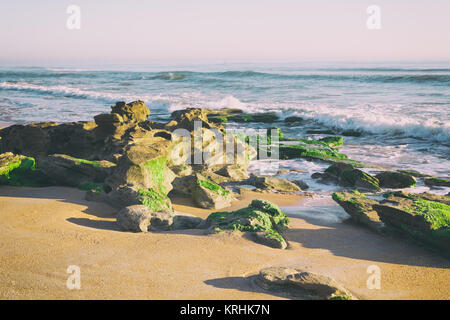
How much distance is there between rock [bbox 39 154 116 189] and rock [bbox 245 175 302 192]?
244cm

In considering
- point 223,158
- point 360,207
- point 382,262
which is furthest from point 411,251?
point 223,158

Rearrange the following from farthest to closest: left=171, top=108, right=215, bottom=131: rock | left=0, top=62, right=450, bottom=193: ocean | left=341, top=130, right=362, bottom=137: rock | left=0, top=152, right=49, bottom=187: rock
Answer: left=341, top=130, right=362, bottom=137: rock
left=0, top=62, right=450, bottom=193: ocean
left=171, top=108, right=215, bottom=131: rock
left=0, top=152, right=49, bottom=187: rock

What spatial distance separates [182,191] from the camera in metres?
5.84

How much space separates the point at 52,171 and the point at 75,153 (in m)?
1.78

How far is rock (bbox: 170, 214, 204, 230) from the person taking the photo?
4.40 meters

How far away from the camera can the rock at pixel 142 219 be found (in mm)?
4176

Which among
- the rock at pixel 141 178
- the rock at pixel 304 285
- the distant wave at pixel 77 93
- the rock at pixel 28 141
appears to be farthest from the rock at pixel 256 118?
the rock at pixel 304 285

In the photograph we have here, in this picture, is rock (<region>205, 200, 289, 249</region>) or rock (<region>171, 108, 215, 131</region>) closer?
rock (<region>205, 200, 289, 249</region>)

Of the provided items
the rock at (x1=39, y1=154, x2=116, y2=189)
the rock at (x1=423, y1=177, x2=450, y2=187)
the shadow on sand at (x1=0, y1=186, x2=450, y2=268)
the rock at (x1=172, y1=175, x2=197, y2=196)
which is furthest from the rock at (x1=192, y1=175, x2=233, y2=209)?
the rock at (x1=423, y1=177, x2=450, y2=187)

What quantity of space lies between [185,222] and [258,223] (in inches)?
32.4

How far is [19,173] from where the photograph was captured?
220 inches

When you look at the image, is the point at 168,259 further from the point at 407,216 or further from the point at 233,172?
the point at 233,172

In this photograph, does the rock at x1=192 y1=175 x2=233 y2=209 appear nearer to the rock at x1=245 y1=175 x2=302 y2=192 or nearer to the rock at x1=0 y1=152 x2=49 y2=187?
the rock at x1=245 y1=175 x2=302 y2=192
